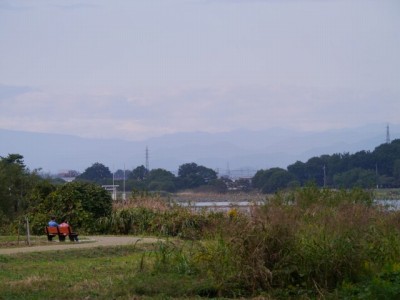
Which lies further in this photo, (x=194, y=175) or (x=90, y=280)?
(x=194, y=175)

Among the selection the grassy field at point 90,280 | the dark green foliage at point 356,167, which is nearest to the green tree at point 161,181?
the dark green foliage at point 356,167

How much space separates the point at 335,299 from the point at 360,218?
3354mm

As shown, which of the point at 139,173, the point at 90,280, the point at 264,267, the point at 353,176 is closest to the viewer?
the point at 264,267

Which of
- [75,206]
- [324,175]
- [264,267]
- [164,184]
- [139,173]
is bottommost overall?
[264,267]

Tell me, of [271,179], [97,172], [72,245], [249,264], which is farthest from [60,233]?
[97,172]

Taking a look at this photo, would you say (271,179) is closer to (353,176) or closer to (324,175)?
(324,175)

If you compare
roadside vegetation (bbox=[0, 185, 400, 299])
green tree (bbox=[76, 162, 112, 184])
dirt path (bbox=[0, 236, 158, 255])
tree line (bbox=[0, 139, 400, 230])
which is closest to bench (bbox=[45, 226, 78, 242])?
dirt path (bbox=[0, 236, 158, 255])

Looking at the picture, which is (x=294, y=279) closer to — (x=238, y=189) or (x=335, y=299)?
(x=335, y=299)

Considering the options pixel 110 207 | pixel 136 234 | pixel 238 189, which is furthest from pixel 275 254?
pixel 238 189

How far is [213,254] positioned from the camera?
1433cm

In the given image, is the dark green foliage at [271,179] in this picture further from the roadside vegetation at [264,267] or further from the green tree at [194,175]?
the roadside vegetation at [264,267]

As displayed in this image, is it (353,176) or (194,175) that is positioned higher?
(194,175)

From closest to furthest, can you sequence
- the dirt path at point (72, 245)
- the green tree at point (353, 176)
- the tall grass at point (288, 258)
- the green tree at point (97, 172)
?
the tall grass at point (288, 258) < the dirt path at point (72, 245) < the green tree at point (353, 176) < the green tree at point (97, 172)

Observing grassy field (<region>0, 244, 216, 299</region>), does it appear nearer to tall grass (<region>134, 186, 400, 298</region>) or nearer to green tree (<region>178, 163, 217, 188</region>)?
tall grass (<region>134, 186, 400, 298</region>)
